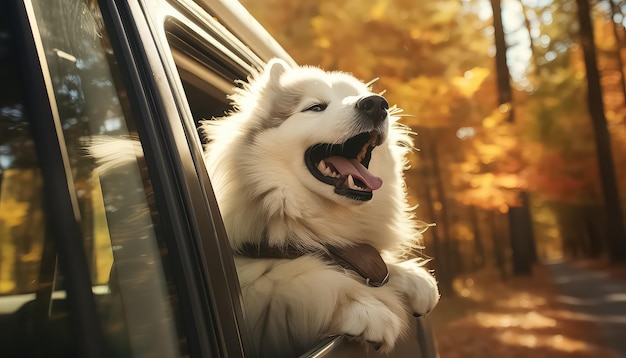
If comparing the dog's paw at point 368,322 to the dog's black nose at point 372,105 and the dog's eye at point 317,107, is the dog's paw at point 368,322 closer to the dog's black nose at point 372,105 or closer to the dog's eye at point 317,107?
the dog's black nose at point 372,105

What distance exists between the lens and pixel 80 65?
1251mm

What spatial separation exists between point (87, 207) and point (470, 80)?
12620 mm

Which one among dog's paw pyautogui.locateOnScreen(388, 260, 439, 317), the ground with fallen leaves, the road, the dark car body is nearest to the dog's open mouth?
dog's paw pyautogui.locateOnScreen(388, 260, 439, 317)

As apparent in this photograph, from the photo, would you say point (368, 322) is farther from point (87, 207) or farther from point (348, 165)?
point (87, 207)

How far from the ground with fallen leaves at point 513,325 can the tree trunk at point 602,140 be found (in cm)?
195

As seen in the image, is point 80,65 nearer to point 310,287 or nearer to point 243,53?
point 310,287

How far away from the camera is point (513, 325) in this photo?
1309cm

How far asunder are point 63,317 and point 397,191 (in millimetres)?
1664

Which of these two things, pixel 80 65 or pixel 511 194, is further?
pixel 511 194

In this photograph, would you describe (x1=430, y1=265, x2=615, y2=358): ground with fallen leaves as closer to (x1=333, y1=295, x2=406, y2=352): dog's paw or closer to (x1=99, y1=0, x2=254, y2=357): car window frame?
(x1=333, y1=295, x2=406, y2=352): dog's paw

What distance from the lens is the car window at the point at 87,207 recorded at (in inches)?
39.1

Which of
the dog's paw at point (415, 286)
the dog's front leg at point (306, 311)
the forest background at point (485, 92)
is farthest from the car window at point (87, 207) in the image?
the forest background at point (485, 92)

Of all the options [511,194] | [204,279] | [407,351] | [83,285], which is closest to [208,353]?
[204,279]

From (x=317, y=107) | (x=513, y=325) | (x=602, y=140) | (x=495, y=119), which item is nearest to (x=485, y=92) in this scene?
(x=495, y=119)
